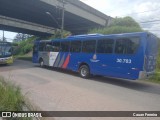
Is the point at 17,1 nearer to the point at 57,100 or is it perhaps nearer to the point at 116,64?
the point at 116,64

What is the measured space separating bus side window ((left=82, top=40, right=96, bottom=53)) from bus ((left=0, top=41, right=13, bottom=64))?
Answer: 9.73 meters

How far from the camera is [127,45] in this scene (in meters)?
11.2

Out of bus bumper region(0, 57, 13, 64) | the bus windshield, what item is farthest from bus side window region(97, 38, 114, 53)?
the bus windshield

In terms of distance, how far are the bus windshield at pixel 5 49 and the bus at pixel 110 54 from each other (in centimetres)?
613

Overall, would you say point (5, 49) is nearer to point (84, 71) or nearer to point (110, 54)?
point (84, 71)

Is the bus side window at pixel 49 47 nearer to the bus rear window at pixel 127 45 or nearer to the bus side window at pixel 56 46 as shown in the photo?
the bus side window at pixel 56 46

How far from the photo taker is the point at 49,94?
28.0ft

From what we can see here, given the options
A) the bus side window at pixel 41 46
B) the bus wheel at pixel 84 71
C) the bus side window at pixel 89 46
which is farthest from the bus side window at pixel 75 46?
the bus side window at pixel 41 46

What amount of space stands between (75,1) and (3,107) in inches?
→ 1124

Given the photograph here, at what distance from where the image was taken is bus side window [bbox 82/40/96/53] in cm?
1349

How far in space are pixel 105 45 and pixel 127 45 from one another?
5.86 feet

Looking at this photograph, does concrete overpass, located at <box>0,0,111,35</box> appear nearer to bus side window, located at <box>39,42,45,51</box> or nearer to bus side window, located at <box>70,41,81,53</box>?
bus side window, located at <box>39,42,45,51</box>

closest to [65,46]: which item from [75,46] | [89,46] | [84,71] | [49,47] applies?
[75,46]

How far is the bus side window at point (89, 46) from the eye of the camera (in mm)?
13488
